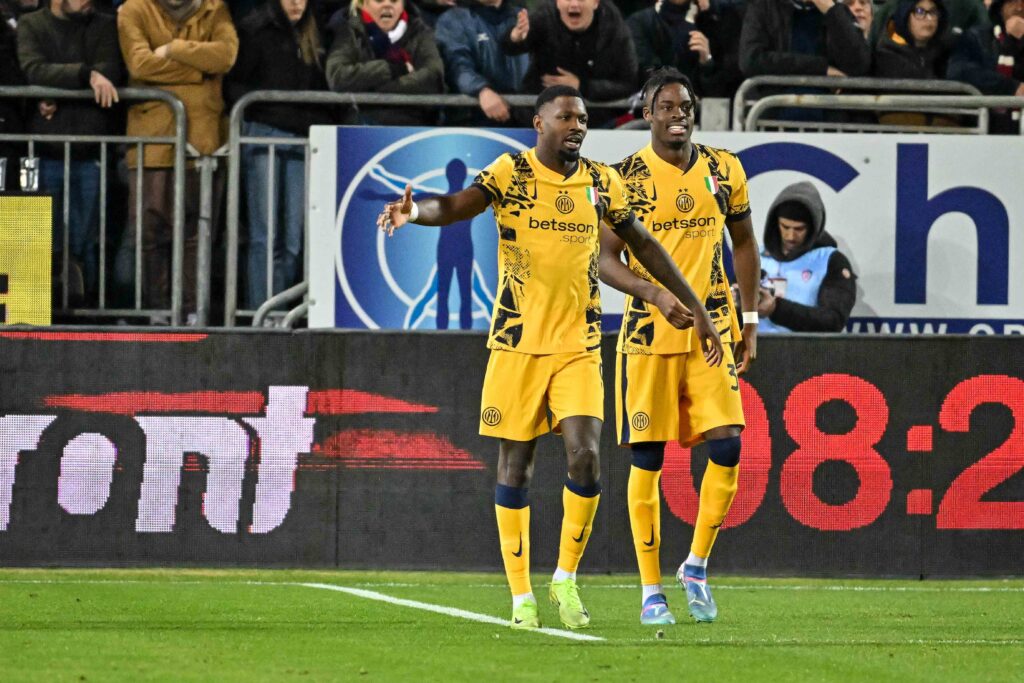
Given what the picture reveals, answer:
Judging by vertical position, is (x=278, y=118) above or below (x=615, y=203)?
above

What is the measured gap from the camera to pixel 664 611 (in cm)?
786

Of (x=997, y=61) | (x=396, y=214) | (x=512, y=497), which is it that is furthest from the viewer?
(x=997, y=61)

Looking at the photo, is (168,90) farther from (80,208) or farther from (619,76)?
(619,76)

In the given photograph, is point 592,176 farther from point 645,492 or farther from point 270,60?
A: point 270,60

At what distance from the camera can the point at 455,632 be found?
291 inches

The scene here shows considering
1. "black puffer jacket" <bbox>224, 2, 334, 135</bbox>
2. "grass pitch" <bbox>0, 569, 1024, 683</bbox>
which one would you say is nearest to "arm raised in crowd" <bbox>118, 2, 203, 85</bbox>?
"black puffer jacket" <bbox>224, 2, 334, 135</bbox>

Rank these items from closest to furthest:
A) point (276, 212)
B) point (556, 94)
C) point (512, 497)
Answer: point (556, 94)
point (512, 497)
point (276, 212)

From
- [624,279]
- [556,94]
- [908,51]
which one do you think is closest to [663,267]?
[624,279]

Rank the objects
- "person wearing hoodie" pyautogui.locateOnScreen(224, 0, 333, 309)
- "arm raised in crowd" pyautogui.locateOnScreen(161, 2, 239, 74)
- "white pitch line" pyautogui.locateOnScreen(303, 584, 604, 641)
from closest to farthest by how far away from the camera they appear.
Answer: "white pitch line" pyautogui.locateOnScreen(303, 584, 604, 641)
"person wearing hoodie" pyautogui.locateOnScreen(224, 0, 333, 309)
"arm raised in crowd" pyautogui.locateOnScreen(161, 2, 239, 74)

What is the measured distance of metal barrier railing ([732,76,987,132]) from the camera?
1154 cm

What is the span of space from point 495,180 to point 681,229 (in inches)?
44.1

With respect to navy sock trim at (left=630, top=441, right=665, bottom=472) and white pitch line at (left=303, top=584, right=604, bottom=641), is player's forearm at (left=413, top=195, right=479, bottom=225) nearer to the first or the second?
navy sock trim at (left=630, top=441, right=665, bottom=472)

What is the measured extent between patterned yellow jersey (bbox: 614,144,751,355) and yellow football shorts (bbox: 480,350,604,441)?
72 centimetres

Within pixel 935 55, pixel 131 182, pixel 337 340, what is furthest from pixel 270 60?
pixel 935 55
